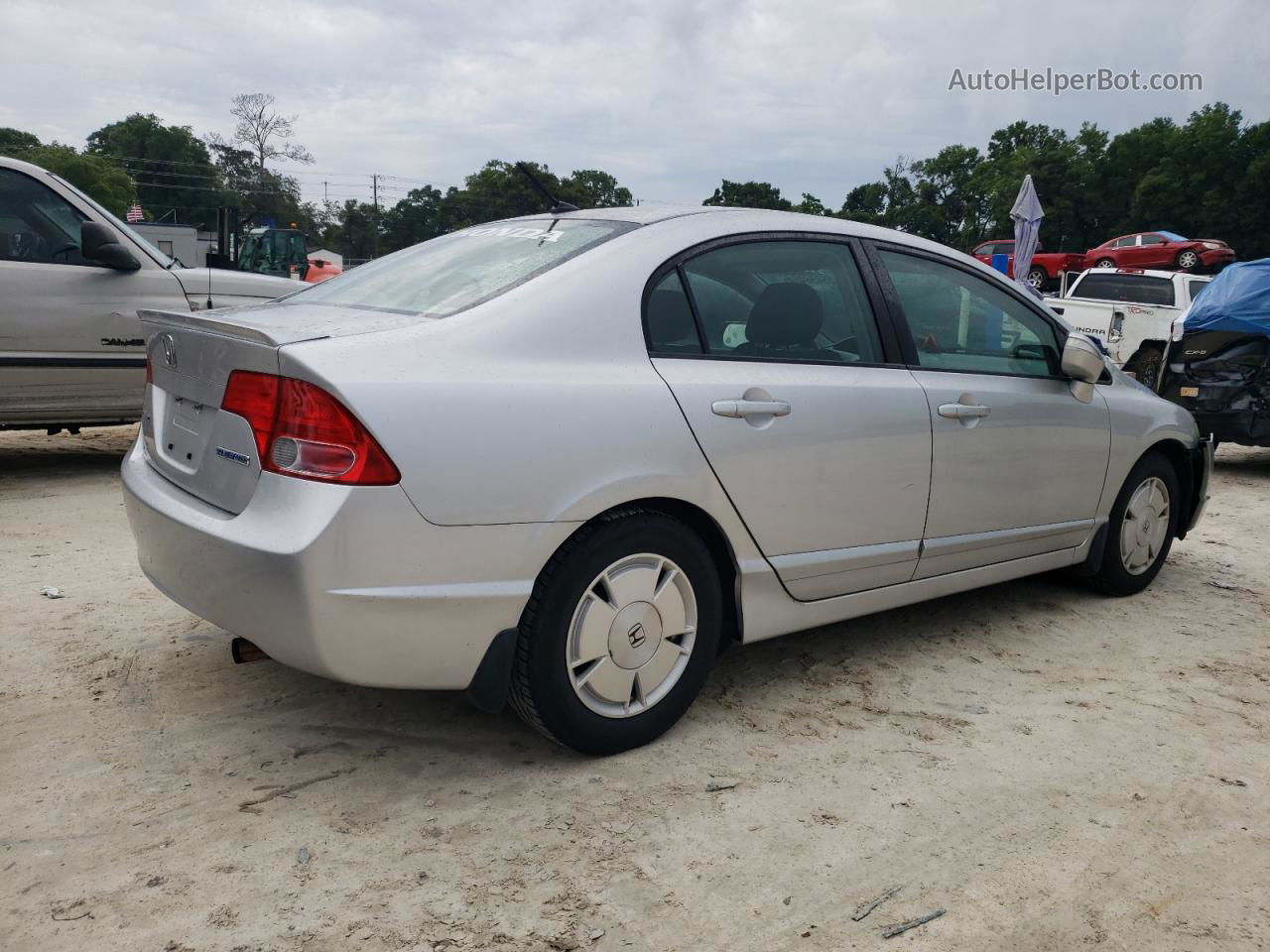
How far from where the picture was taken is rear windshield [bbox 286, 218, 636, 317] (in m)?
2.94

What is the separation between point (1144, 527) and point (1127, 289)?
11049 millimetres

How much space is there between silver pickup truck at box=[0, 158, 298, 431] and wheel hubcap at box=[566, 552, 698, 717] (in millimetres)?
4096

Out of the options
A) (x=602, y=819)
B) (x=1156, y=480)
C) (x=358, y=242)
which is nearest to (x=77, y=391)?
(x=602, y=819)

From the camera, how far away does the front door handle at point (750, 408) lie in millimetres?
3002

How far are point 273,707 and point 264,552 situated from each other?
3.17ft

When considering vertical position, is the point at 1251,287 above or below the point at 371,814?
above

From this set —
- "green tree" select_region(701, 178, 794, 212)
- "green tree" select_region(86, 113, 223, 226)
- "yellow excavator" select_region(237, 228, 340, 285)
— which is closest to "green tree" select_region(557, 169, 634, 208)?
"green tree" select_region(701, 178, 794, 212)

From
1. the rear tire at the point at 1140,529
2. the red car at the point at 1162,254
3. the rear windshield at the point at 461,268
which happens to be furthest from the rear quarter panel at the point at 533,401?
the red car at the point at 1162,254

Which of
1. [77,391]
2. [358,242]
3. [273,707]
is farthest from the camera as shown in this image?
[358,242]

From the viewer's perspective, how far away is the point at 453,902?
225cm

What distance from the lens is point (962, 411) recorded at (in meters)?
3.68

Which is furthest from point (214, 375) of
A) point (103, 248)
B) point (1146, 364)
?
point (1146, 364)

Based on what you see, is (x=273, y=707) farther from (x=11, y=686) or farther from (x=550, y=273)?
(x=550, y=273)

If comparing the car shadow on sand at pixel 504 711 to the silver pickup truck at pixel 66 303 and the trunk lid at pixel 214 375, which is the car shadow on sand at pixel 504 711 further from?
the silver pickup truck at pixel 66 303
